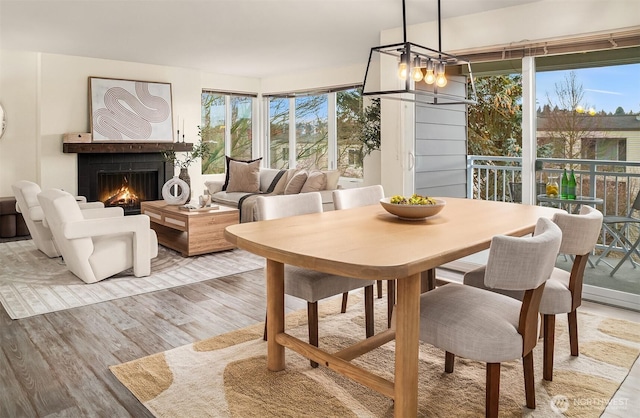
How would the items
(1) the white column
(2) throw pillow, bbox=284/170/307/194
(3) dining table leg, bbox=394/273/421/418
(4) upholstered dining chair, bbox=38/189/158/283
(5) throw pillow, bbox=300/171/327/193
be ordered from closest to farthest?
(3) dining table leg, bbox=394/273/421/418
(4) upholstered dining chair, bbox=38/189/158/283
(1) the white column
(5) throw pillow, bbox=300/171/327/193
(2) throw pillow, bbox=284/170/307/194

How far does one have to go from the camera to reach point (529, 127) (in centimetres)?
423

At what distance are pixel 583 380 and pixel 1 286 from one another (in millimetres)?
4328

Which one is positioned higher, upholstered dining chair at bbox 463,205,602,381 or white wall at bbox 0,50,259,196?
white wall at bbox 0,50,259,196

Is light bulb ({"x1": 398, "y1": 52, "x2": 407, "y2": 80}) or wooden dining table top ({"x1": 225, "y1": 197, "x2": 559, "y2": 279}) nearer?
wooden dining table top ({"x1": 225, "y1": 197, "x2": 559, "y2": 279})

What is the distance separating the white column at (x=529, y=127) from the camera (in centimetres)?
419

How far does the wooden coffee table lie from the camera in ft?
16.8

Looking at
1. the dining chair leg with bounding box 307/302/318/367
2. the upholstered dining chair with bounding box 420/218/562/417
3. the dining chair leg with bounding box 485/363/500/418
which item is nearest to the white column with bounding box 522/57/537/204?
the upholstered dining chair with bounding box 420/218/562/417

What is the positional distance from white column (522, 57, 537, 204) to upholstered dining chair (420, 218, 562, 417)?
7.96ft

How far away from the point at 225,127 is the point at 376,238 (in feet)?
23.1

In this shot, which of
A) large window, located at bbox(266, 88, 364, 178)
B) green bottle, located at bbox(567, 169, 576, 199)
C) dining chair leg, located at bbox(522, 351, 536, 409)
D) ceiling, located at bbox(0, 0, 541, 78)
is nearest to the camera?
dining chair leg, located at bbox(522, 351, 536, 409)

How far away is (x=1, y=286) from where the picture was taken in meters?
4.09

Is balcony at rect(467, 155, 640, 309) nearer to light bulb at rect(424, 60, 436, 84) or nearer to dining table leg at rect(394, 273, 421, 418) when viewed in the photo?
light bulb at rect(424, 60, 436, 84)

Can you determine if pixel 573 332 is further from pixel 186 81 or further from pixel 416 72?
pixel 186 81

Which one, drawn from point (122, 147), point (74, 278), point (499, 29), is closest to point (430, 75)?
point (499, 29)
